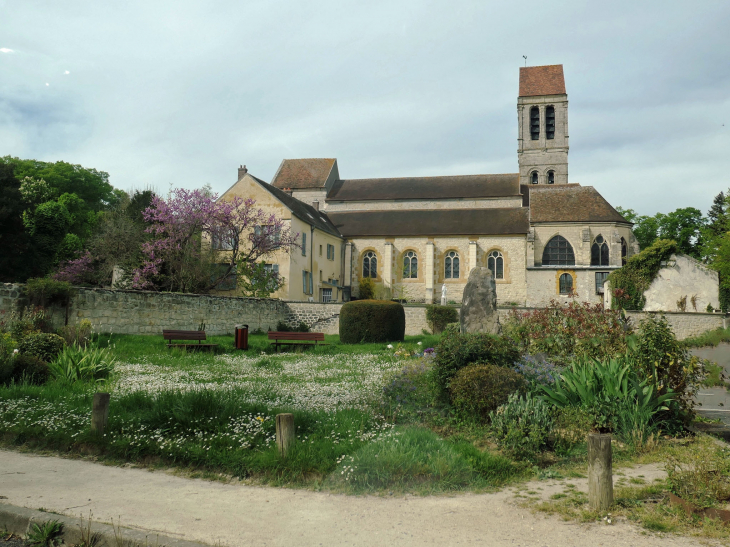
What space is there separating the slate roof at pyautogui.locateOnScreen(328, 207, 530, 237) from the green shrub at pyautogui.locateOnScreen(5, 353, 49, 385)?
30.6 m

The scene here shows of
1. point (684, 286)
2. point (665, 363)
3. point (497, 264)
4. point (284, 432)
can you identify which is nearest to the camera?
point (284, 432)

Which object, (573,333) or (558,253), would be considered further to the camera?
(558,253)

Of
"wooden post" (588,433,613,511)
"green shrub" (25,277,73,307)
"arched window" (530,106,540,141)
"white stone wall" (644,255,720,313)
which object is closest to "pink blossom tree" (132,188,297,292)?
"green shrub" (25,277,73,307)

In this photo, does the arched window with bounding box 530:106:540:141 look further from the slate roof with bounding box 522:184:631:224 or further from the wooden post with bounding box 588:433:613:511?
the wooden post with bounding box 588:433:613:511

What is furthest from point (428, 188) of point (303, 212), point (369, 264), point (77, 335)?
point (77, 335)

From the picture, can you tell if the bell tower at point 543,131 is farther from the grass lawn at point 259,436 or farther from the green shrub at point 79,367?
the green shrub at point 79,367

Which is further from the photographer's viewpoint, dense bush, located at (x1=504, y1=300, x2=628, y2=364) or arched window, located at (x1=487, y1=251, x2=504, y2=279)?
arched window, located at (x1=487, y1=251, x2=504, y2=279)

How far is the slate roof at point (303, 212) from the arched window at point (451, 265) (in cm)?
826

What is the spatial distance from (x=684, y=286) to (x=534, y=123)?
29.3m

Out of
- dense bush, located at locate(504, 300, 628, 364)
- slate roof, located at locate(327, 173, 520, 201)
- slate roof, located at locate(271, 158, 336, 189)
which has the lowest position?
dense bush, located at locate(504, 300, 628, 364)

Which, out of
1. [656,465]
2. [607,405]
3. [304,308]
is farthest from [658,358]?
[304,308]

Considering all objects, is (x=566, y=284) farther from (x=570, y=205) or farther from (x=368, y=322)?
(x=368, y=322)

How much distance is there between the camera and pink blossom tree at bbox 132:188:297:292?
24391 millimetres

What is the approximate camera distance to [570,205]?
38156 mm
